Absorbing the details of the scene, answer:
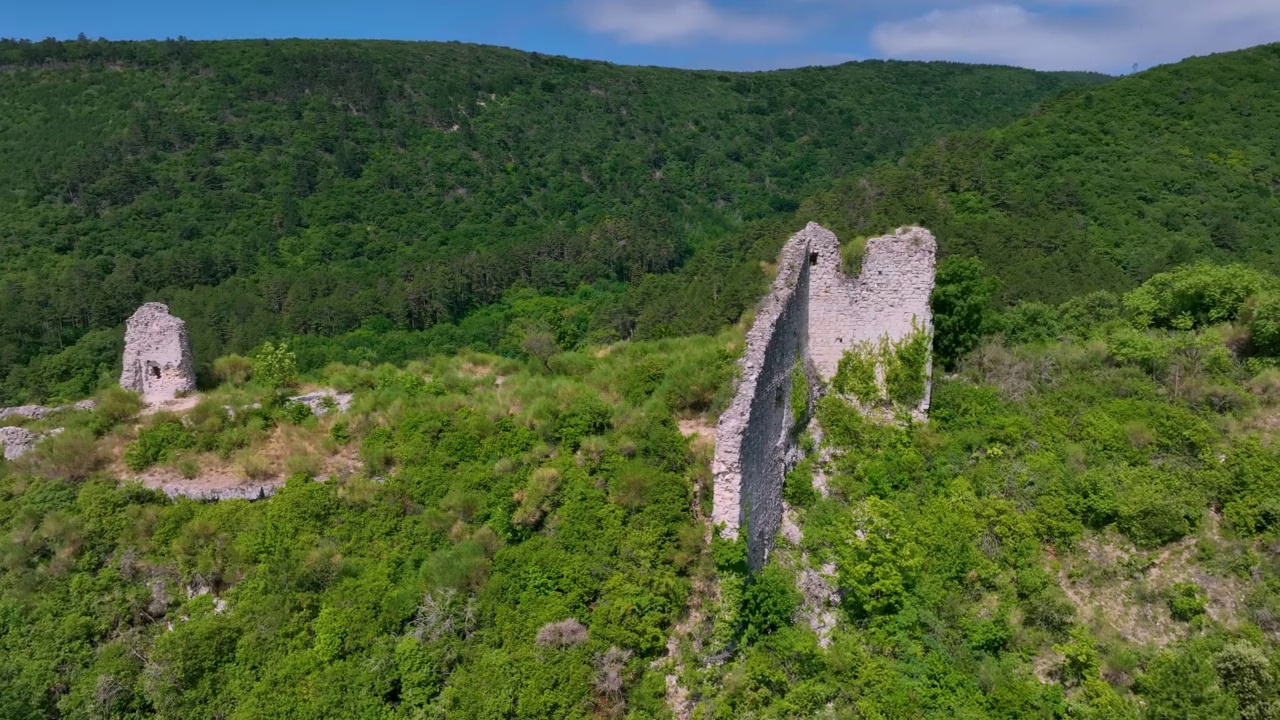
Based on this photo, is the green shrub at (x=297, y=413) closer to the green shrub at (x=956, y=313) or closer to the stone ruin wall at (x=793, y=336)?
the stone ruin wall at (x=793, y=336)

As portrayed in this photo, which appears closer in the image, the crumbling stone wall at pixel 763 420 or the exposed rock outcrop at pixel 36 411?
the crumbling stone wall at pixel 763 420

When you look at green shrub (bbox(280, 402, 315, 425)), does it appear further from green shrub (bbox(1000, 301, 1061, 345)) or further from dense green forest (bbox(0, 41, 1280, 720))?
green shrub (bbox(1000, 301, 1061, 345))

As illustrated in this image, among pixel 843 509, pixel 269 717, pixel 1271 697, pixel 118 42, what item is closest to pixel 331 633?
pixel 269 717

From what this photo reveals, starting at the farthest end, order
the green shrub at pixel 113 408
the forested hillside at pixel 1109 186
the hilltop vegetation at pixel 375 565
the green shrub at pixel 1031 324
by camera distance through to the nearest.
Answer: the forested hillside at pixel 1109 186, the green shrub at pixel 1031 324, the green shrub at pixel 113 408, the hilltop vegetation at pixel 375 565

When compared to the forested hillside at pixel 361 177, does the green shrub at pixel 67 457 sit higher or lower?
Answer: lower

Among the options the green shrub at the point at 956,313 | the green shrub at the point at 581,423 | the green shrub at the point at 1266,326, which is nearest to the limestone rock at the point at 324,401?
the green shrub at the point at 581,423

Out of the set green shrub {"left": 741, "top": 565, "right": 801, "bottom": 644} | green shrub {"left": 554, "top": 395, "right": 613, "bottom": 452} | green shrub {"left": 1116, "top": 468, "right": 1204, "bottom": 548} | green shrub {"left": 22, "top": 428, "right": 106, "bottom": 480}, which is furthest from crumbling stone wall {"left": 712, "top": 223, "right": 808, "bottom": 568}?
green shrub {"left": 22, "top": 428, "right": 106, "bottom": 480}

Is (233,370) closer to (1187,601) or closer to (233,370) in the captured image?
(233,370)

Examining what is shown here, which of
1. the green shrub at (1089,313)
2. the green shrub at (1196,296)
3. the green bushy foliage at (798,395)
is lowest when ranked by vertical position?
the green bushy foliage at (798,395)
